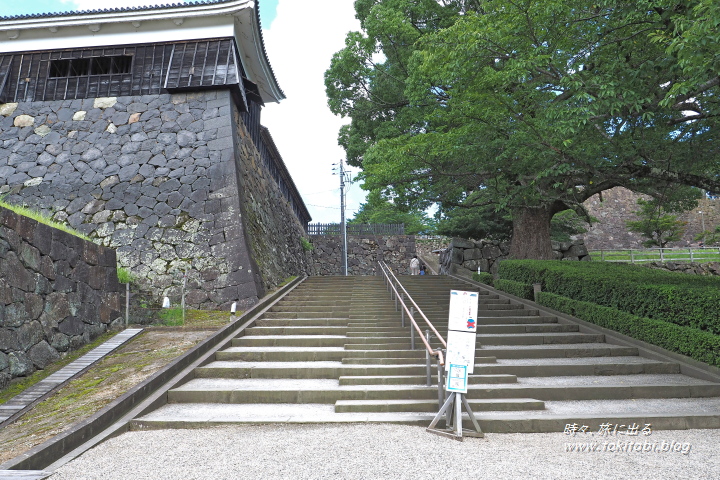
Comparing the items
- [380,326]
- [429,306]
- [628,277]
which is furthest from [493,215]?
[380,326]

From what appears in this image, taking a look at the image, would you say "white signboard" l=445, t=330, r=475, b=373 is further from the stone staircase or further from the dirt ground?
the dirt ground

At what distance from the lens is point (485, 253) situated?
17.2 metres

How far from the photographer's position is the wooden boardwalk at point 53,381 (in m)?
4.94

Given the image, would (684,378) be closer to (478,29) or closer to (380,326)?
(380,326)

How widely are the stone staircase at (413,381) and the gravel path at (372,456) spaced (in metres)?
0.30

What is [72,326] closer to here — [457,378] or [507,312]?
[457,378]

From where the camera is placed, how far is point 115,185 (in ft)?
35.1

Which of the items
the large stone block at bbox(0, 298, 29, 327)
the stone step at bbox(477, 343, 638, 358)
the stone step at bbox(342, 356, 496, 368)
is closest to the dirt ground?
the large stone block at bbox(0, 298, 29, 327)

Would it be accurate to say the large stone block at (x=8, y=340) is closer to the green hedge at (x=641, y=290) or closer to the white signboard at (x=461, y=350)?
the white signboard at (x=461, y=350)

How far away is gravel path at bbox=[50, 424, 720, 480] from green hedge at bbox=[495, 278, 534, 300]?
20.3 ft

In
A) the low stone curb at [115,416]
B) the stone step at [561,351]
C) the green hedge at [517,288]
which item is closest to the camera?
the low stone curb at [115,416]

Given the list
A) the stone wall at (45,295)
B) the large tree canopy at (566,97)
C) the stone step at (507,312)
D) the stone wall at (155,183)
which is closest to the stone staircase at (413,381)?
the stone step at (507,312)

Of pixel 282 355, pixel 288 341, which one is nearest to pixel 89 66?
pixel 288 341

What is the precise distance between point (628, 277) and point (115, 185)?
11.2 m
